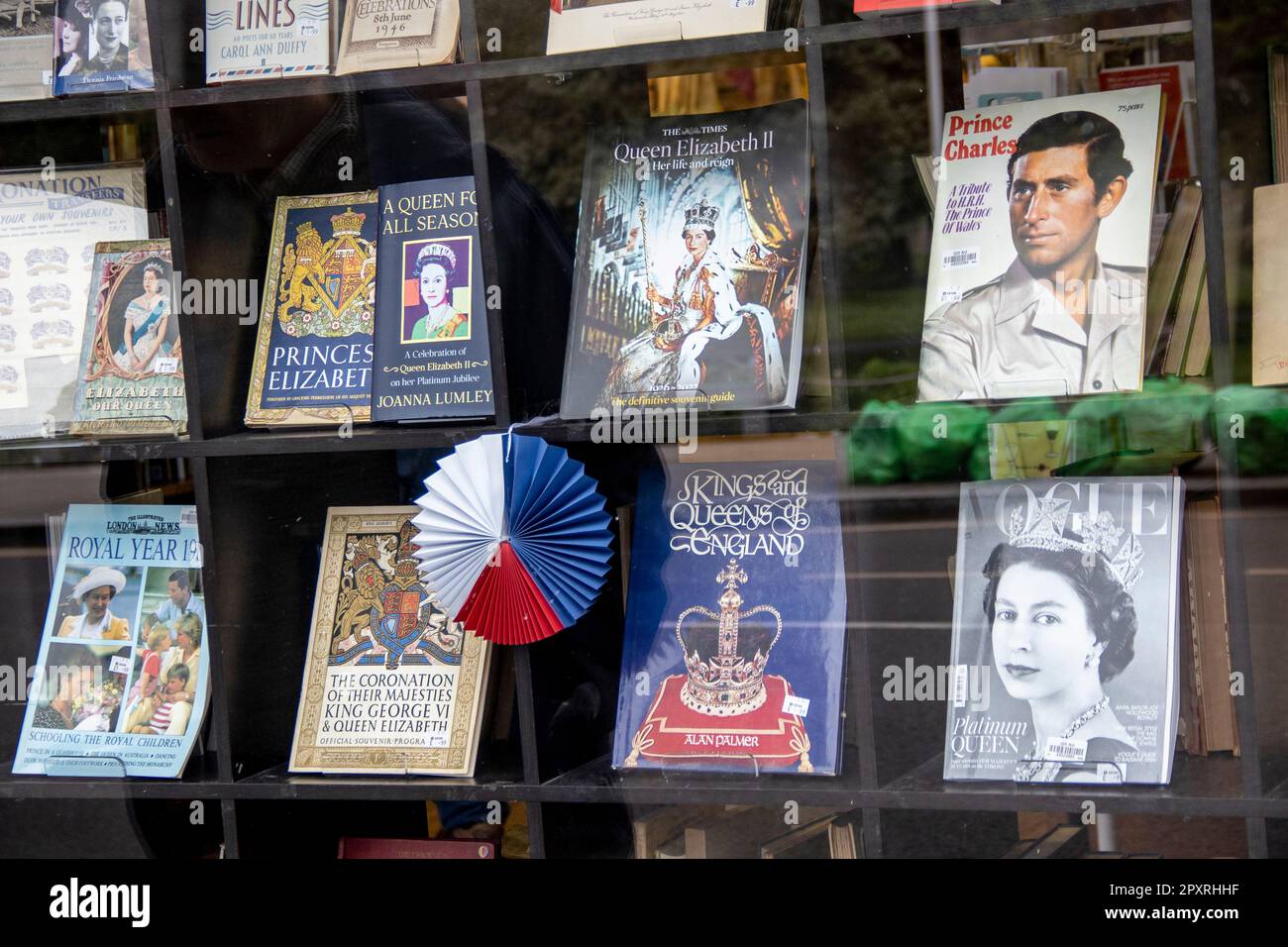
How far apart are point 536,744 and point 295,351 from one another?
86 cm

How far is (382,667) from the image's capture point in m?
2.38

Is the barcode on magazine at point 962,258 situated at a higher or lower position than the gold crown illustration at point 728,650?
higher

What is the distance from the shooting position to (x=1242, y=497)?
1988 millimetres

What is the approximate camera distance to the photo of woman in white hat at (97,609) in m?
2.52

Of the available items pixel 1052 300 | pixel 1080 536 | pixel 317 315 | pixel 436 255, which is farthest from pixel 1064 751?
pixel 317 315

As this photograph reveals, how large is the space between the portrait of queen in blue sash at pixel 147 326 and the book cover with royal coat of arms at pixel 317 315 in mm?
194

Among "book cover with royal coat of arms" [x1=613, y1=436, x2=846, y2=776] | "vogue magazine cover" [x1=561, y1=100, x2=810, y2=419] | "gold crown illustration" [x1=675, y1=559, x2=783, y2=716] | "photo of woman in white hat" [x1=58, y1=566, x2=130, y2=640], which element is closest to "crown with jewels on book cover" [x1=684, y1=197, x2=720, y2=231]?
"vogue magazine cover" [x1=561, y1=100, x2=810, y2=419]

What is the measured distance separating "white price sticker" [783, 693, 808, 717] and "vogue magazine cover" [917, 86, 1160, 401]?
1.76 feet

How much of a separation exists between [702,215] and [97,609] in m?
1.39

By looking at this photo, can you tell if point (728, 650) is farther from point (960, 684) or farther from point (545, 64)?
point (545, 64)

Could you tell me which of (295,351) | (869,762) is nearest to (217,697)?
(295,351)
